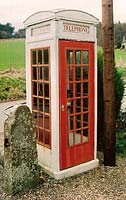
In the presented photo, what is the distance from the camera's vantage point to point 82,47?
528cm

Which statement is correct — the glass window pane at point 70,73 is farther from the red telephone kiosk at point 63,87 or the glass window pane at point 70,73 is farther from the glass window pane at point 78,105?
the glass window pane at point 78,105

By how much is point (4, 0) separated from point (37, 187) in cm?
1206

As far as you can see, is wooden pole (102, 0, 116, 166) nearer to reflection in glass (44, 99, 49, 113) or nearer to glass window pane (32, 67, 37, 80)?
reflection in glass (44, 99, 49, 113)

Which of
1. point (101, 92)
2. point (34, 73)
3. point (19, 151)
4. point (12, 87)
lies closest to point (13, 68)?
point (12, 87)

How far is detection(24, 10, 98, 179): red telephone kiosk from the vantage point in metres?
4.98

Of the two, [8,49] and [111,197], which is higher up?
[8,49]

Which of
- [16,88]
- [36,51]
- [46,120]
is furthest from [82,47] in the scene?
[16,88]

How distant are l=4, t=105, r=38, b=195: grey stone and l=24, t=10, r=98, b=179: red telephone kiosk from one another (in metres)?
0.47

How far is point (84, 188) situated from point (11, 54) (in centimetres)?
1891

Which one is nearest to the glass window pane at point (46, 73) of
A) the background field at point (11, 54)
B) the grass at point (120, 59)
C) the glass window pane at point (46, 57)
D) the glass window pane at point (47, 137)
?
the glass window pane at point (46, 57)

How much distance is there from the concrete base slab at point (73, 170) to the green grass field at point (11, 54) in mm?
16087

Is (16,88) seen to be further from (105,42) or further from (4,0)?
(105,42)

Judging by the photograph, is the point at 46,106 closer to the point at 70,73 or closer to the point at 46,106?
the point at 46,106

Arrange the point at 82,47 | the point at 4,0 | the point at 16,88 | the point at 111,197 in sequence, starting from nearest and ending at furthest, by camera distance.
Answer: the point at 111,197
the point at 82,47
the point at 4,0
the point at 16,88
